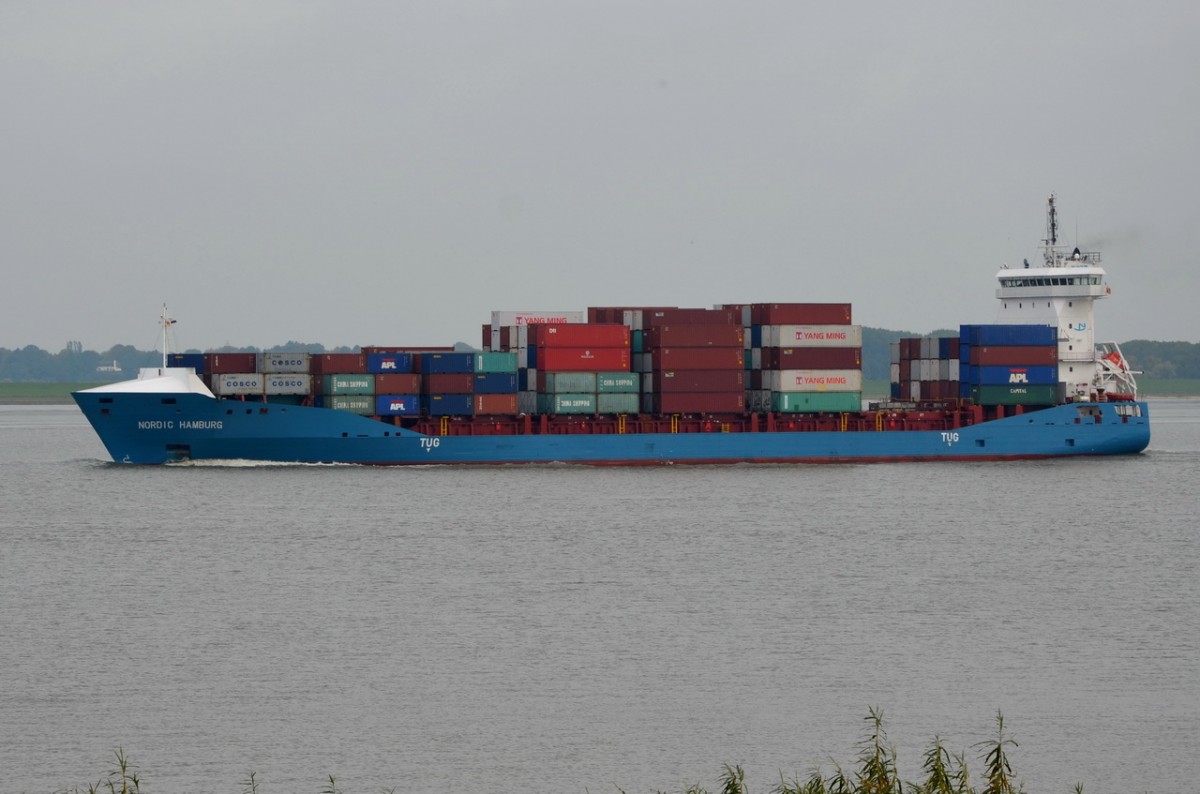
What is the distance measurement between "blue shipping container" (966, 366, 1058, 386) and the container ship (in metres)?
0.08

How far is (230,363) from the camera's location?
6128 cm

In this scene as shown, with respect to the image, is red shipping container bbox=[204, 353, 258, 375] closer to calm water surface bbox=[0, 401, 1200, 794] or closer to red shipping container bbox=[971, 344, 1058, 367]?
calm water surface bbox=[0, 401, 1200, 794]

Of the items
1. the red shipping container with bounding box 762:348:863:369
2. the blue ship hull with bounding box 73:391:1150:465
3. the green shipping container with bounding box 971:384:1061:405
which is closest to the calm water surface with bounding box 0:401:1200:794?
the blue ship hull with bounding box 73:391:1150:465

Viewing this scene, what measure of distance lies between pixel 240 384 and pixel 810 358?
22629 mm

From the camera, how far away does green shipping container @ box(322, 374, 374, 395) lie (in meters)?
60.7

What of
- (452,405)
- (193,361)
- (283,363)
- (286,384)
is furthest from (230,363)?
(452,405)

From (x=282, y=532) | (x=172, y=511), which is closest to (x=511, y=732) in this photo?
(x=282, y=532)

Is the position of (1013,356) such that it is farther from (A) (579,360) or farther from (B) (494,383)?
(B) (494,383)

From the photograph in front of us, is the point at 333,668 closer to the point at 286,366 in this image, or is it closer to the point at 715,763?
the point at 715,763

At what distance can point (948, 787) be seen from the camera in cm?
1642

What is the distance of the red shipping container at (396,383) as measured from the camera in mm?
61125

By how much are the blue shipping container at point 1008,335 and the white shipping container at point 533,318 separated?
16.5m

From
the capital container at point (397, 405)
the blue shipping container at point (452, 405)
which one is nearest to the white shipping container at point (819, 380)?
the blue shipping container at point (452, 405)

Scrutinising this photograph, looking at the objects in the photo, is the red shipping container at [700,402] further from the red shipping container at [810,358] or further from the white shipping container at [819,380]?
the red shipping container at [810,358]
